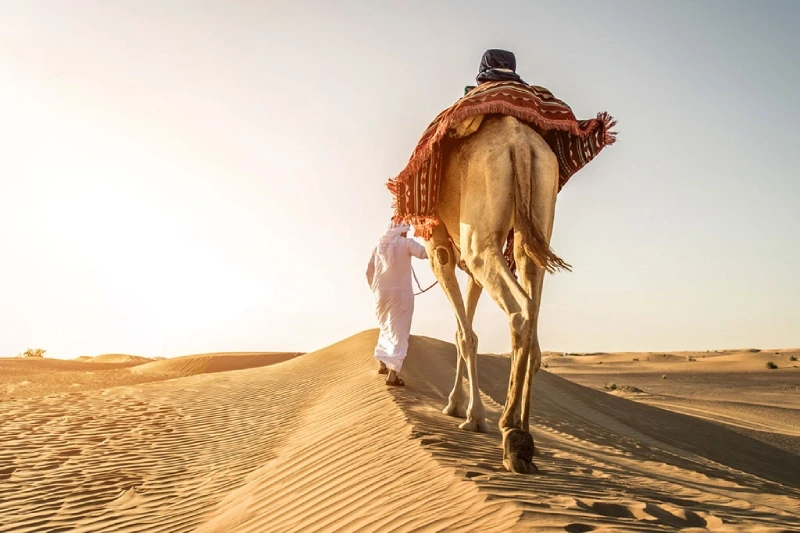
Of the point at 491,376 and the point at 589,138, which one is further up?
the point at 589,138

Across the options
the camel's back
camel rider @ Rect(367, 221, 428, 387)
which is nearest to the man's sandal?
camel rider @ Rect(367, 221, 428, 387)

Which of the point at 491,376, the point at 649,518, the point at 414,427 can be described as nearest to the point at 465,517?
the point at 649,518

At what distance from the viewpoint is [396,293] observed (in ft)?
34.7

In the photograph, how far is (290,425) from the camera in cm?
952

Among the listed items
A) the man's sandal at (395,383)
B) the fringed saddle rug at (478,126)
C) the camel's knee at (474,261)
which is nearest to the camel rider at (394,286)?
the man's sandal at (395,383)

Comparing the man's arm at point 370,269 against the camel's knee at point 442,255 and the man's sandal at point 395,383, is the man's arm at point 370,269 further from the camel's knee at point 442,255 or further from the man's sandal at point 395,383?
the camel's knee at point 442,255

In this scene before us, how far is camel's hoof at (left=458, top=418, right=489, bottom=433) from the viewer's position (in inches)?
248

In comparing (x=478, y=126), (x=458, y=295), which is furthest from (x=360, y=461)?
(x=478, y=126)

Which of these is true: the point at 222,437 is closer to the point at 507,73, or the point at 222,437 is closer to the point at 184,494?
the point at 184,494

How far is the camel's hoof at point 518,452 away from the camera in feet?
A: 13.9

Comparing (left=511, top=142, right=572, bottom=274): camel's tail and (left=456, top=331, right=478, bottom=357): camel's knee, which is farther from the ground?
(left=511, top=142, right=572, bottom=274): camel's tail

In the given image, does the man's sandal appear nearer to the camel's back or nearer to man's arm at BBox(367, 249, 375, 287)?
man's arm at BBox(367, 249, 375, 287)

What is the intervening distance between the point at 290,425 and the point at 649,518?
7027mm

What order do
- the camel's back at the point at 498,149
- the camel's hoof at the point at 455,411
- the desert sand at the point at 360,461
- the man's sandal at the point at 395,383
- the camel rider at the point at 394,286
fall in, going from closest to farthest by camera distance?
the desert sand at the point at 360,461, the camel's back at the point at 498,149, the camel's hoof at the point at 455,411, the man's sandal at the point at 395,383, the camel rider at the point at 394,286
